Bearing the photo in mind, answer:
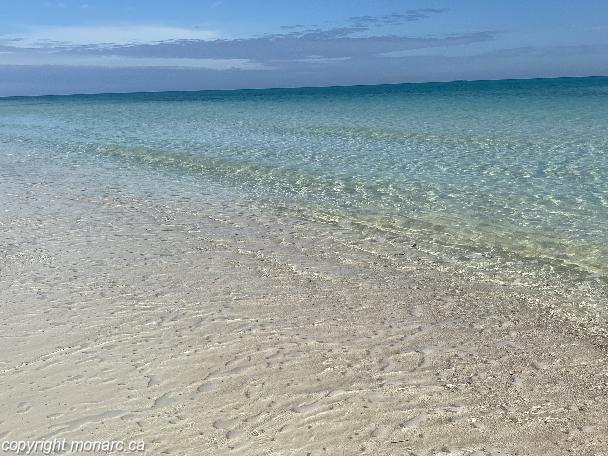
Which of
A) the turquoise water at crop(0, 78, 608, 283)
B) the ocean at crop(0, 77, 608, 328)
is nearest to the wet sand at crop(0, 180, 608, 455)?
the ocean at crop(0, 77, 608, 328)

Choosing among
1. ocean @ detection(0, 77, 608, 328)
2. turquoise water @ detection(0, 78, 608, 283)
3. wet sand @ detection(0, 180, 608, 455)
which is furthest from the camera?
turquoise water @ detection(0, 78, 608, 283)

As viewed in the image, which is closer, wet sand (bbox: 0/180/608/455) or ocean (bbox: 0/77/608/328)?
wet sand (bbox: 0/180/608/455)

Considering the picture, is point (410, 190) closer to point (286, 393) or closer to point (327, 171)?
point (327, 171)

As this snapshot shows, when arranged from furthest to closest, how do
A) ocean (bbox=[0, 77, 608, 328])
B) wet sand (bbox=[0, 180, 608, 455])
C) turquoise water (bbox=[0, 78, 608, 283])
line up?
turquoise water (bbox=[0, 78, 608, 283]) < ocean (bbox=[0, 77, 608, 328]) < wet sand (bbox=[0, 180, 608, 455])

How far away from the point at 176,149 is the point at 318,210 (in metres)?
12.2

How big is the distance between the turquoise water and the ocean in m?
0.04

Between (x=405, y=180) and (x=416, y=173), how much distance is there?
1.05 meters

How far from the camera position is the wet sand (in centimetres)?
455

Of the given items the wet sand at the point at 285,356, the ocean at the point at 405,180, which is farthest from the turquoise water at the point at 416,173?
the wet sand at the point at 285,356

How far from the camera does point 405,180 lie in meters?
14.7

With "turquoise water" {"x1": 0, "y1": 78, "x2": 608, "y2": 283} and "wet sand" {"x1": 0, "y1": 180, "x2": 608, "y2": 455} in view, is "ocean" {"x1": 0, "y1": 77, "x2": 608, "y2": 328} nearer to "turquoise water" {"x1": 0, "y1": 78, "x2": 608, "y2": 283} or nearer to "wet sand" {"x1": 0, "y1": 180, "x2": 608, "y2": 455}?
"turquoise water" {"x1": 0, "y1": 78, "x2": 608, "y2": 283}

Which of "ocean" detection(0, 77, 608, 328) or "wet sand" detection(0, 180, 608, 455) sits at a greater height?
"ocean" detection(0, 77, 608, 328)

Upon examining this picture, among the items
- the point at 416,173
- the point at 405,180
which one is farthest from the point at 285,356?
the point at 416,173

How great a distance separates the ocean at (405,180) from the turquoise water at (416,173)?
4 centimetres
